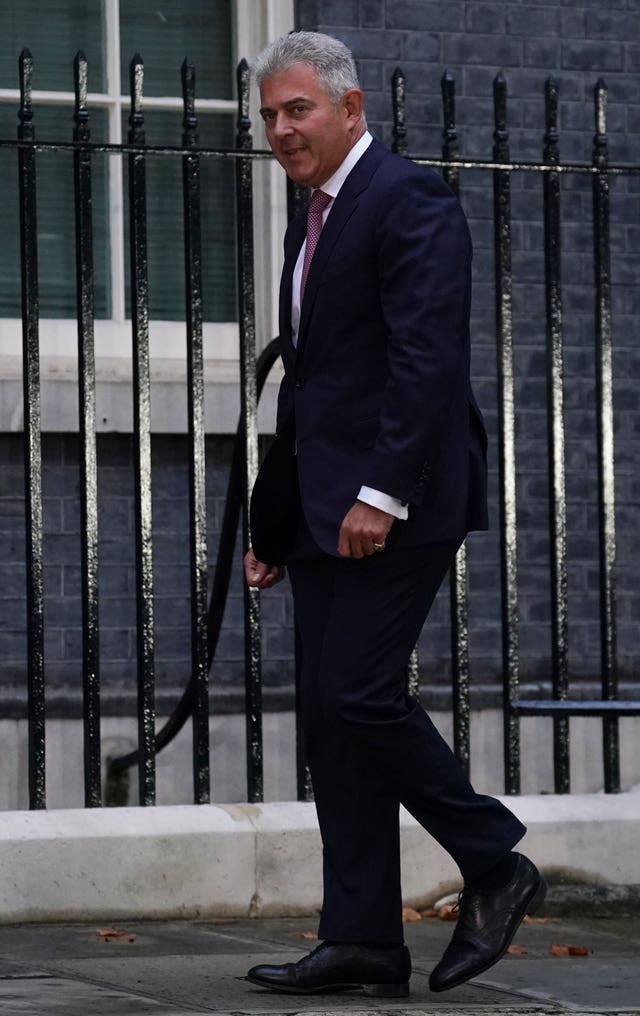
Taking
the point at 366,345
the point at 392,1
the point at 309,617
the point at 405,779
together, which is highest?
the point at 392,1

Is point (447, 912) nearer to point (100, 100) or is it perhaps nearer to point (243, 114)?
point (243, 114)

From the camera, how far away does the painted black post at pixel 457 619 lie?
5.50 metres

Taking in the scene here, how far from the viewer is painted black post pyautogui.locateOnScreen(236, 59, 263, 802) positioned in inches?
211

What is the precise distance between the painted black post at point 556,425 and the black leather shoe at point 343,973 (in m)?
1.69

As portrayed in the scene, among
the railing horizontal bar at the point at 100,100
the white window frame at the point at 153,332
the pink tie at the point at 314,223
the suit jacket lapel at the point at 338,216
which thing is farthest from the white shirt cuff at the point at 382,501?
the railing horizontal bar at the point at 100,100

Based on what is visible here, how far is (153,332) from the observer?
280 inches

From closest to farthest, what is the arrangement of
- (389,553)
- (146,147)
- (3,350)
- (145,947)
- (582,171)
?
(389,553) < (145,947) < (146,147) < (582,171) < (3,350)

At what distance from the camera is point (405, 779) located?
13.0 feet

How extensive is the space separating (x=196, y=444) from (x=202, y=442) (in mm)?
19

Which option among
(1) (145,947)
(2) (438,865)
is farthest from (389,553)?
(2) (438,865)

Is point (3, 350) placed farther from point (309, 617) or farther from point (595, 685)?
point (309, 617)

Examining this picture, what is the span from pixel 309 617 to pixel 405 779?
42 centimetres

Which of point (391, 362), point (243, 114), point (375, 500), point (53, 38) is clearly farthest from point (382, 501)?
point (53, 38)

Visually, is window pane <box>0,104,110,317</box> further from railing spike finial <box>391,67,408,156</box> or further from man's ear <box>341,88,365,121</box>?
man's ear <box>341,88,365,121</box>
